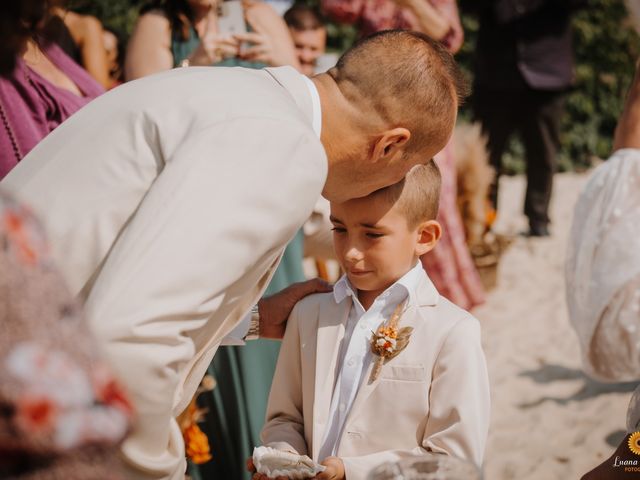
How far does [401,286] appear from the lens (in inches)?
97.3

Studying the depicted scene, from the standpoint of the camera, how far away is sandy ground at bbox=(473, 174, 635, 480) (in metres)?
4.29

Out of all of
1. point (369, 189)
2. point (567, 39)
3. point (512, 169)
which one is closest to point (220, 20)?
point (369, 189)

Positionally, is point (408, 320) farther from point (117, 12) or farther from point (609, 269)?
point (117, 12)

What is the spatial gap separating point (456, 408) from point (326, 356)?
40 centimetres

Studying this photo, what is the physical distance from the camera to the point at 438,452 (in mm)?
2209

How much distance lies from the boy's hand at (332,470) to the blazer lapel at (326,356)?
15 centimetres

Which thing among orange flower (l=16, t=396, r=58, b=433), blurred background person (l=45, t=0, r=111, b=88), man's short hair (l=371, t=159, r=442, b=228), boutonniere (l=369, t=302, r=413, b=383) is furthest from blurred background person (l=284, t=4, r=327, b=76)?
orange flower (l=16, t=396, r=58, b=433)

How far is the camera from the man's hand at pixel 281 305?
2.60 meters

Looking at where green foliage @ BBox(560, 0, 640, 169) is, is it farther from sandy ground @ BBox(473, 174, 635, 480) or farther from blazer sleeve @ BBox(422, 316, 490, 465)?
blazer sleeve @ BBox(422, 316, 490, 465)

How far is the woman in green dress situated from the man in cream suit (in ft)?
4.57

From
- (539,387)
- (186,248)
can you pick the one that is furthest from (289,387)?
(539,387)

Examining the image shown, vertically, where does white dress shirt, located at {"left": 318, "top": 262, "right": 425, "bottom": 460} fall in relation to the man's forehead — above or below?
below

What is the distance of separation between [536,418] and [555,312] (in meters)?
1.75

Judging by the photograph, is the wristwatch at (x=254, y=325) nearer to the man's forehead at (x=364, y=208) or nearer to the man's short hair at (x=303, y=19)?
the man's forehead at (x=364, y=208)
